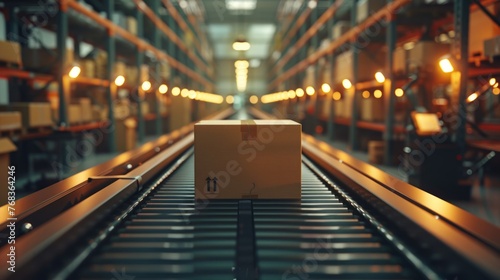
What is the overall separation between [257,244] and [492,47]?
5498 millimetres

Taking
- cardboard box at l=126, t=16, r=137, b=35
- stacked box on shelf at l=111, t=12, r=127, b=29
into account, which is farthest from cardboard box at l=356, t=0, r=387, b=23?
cardboard box at l=126, t=16, r=137, b=35

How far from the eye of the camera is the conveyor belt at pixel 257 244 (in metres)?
2.74

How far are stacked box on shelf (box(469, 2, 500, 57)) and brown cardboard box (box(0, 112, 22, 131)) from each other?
7.43 metres

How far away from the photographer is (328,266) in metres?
2.83

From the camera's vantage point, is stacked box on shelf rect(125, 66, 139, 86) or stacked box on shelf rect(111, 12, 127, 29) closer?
stacked box on shelf rect(111, 12, 127, 29)

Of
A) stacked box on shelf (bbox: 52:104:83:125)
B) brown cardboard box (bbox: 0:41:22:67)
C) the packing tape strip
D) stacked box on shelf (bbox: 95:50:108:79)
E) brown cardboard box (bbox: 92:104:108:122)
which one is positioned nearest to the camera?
the packing tape strip

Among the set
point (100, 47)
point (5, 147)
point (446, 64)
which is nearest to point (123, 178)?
point (5, 147)

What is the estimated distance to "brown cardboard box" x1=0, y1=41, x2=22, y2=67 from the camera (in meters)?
7.55

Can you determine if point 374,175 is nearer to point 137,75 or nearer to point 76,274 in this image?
point 76,274

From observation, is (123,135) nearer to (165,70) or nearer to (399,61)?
(399,61)

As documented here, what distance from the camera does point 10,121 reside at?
787 cm

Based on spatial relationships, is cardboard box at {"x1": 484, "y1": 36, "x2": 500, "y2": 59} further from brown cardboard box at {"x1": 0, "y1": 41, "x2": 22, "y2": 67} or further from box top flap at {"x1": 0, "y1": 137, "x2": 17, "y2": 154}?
brown cardboard box at {"x1": 0, "y1": 41, "x2": 22, "y2": 67}

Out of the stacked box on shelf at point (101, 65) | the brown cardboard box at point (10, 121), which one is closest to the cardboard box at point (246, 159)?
the brown cardboard box at point (10, 121)

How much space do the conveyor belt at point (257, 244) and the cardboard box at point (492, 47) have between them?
402cm
